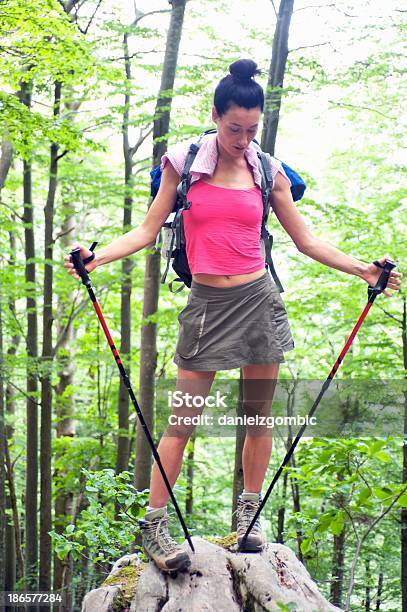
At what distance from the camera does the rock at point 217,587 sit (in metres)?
3.35

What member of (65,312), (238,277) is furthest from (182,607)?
(65,312)

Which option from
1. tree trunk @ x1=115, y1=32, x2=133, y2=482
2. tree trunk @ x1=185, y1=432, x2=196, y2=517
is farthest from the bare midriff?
tree trunk @ x1=185, y1=432, x2=196, y2=517

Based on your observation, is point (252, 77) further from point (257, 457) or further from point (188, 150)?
point (257, 457)

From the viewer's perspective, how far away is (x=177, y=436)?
3357mm

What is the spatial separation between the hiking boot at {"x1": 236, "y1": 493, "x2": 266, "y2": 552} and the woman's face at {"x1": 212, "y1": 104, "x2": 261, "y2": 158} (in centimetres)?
174

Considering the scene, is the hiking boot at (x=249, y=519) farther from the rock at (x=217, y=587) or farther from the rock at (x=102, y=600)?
the rock at (x=102, y=600)

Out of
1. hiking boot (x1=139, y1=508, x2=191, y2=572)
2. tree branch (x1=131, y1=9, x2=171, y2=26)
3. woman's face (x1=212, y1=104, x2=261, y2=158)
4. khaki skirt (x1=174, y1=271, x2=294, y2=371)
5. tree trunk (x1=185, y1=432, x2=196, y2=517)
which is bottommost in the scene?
tree trunk (x1=185, y1=432, x2=196, y2=517)

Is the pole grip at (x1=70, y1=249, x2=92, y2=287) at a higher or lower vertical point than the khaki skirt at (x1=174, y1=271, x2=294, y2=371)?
higher

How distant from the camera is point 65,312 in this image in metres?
12.8

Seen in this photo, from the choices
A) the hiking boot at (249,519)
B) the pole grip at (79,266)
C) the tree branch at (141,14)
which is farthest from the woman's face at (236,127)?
the tree branch at (141,14)

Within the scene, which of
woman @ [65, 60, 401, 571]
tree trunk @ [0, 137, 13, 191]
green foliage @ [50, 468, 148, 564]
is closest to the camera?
woman @ [65, 60, 401, 571]

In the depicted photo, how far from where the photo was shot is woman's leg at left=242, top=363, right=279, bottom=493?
132 inches

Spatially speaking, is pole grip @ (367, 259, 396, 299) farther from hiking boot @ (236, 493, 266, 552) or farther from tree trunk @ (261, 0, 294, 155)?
tree trunk @ (261, 0, 294, 155)

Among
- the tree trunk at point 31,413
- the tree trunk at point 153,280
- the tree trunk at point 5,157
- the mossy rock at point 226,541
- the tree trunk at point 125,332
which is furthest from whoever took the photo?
the tree trunk at point 31,413
